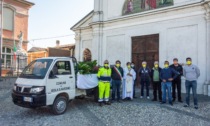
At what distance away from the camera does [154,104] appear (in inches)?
352

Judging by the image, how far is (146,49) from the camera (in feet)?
47.9

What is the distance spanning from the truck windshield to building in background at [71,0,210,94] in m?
8.67

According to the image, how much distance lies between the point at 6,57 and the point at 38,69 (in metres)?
19.1

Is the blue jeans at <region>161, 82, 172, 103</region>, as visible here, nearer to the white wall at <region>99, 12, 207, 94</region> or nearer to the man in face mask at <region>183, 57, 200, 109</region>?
the man in face mask at <region>183, 57, 200, 109</region>

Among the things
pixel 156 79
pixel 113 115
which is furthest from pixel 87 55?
pixel 113 115

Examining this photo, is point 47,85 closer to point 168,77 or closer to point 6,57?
point 168,77

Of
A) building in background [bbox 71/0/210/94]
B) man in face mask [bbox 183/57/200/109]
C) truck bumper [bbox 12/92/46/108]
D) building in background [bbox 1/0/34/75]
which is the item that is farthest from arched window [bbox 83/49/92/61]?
truck bumper [bbox 12/92/46/108]

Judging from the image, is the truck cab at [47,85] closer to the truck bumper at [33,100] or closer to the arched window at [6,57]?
the truck bumper at [33,100]

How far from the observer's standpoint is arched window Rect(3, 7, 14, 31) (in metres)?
24.1

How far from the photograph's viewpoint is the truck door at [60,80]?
6.88 metres

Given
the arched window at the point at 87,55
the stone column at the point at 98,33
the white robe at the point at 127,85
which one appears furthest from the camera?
the arched window at the point at 87,55

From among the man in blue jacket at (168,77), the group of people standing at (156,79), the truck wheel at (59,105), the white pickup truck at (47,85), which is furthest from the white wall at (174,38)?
the truck wheel at (59,105)

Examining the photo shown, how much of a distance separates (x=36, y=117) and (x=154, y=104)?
16.5 ft

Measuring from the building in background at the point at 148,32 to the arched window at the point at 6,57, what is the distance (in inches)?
379
